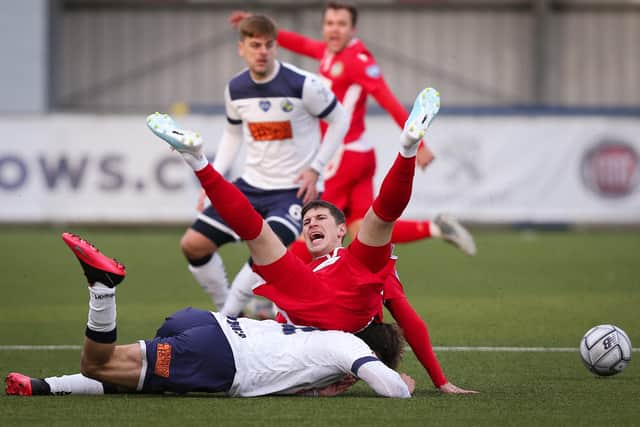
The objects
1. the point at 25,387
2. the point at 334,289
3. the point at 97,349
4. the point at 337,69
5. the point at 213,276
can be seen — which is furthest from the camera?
the point at 337,69

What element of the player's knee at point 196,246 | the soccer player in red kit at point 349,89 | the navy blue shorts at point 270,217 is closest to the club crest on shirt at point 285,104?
the navy blue shorts at point 270,217

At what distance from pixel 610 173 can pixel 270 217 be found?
399 inches

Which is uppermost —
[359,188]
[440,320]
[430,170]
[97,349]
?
[97,349]

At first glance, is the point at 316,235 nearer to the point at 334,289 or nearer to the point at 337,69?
the point at 334,289

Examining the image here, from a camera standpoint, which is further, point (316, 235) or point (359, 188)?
point (359, 188)

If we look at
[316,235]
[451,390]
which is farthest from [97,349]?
[451,390]

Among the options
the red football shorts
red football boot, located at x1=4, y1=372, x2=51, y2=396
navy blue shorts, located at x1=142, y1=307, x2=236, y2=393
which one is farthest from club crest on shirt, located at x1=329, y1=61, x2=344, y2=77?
red football boot, located at x1=4, y1=372, x2=51, y2=396

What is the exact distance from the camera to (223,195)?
5.47m

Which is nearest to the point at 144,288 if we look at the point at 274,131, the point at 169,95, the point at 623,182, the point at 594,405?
the point at 274,131

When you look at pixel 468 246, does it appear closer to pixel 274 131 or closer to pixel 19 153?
pixel 274 131

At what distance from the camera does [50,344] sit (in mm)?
7586

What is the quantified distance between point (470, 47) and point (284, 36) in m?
15.0

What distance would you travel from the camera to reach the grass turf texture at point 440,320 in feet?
17.0

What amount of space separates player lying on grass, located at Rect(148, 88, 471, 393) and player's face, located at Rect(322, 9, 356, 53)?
11.3 ft
